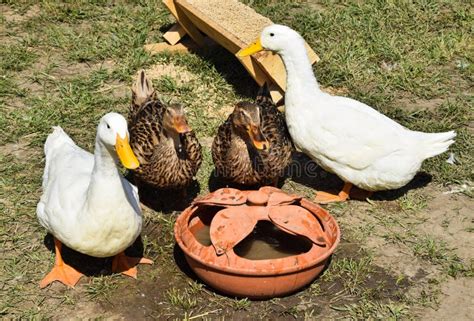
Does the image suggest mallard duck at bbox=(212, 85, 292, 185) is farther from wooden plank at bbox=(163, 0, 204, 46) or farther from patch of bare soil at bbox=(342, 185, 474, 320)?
wooden plank at bbox=(163, 0, 204, 46)

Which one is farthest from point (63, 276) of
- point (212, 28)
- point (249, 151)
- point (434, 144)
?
point (212, 28)

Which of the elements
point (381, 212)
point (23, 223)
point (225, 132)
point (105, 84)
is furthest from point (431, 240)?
point (105, 84)

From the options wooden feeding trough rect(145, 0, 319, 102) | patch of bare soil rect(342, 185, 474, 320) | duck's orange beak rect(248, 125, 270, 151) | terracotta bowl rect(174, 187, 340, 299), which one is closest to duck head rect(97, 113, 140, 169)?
terracotta bowl rect(174, 187, 340, 299)

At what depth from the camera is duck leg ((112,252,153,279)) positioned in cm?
431

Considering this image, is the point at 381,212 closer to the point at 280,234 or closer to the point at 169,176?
the point at 280,234

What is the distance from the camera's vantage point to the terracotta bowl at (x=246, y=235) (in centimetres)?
381

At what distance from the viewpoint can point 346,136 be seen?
480 cm

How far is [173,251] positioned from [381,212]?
1.52 metres

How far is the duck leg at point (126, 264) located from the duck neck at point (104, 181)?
605 mm

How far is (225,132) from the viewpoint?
4.86m

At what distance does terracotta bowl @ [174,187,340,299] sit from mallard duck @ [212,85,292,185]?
42 centimetres

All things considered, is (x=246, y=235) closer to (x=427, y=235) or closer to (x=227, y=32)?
(x=427, y=235)

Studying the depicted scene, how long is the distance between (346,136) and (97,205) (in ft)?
6.02

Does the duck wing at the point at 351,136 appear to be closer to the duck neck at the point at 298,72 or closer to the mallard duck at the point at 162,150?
the duck neck at the point at 298,72
